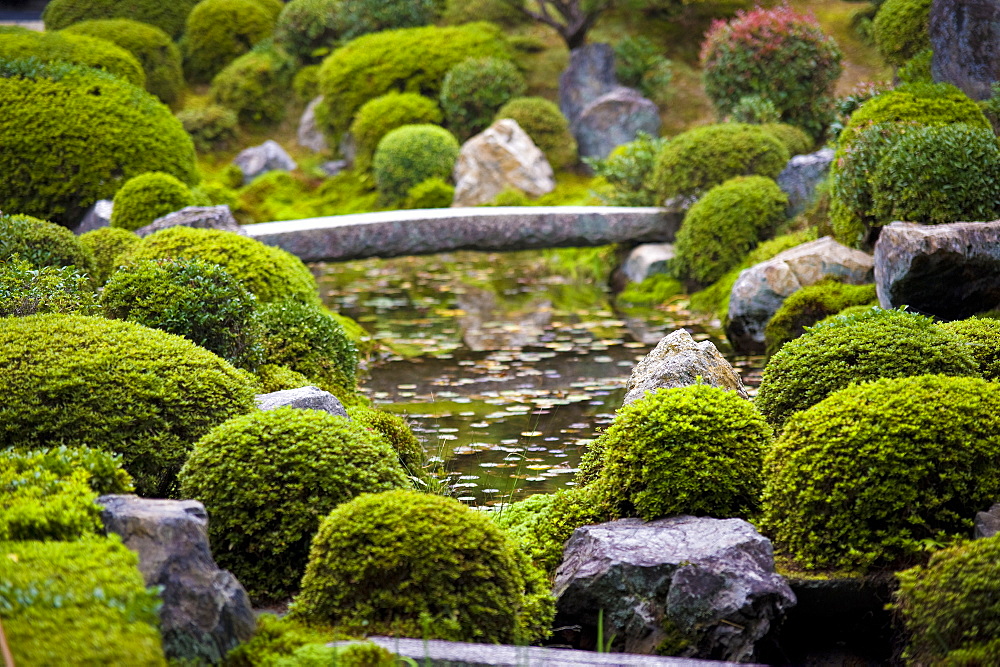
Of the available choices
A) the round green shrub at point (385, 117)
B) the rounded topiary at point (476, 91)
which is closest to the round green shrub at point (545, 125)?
the rounded topiary at point (476, 91)

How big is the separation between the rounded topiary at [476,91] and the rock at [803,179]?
7977mm

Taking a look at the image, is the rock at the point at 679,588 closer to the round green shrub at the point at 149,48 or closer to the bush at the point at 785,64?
the bush at the point at 785,64

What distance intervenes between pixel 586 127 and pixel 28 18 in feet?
64.6

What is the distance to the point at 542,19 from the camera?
68.1 feet

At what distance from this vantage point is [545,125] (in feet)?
62.4

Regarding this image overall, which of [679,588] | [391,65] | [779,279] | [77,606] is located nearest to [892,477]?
[679,588]

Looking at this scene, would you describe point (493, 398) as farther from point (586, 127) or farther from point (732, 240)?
point (586, 127)

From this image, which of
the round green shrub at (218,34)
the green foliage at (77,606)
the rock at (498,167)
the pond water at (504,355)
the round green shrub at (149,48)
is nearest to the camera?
the green foliage at (77,606)

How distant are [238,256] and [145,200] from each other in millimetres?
3553

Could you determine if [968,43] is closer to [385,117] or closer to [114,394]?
[114,394]

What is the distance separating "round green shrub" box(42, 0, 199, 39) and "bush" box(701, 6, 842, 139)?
14.6 metres

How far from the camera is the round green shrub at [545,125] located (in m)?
19.0

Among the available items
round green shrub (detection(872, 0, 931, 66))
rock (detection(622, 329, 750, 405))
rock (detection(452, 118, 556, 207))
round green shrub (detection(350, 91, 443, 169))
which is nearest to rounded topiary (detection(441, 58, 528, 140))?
round green shrub (detection(350, 91, 443, 169))

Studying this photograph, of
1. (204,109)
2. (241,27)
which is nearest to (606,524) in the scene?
(204,109)
